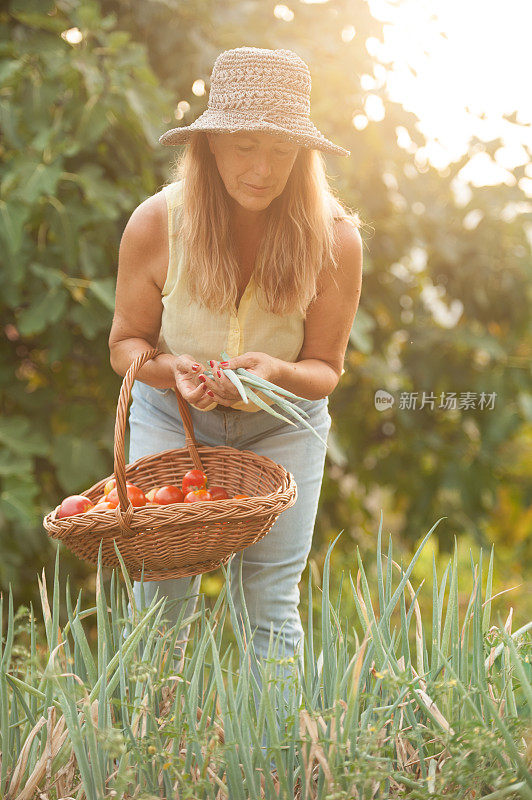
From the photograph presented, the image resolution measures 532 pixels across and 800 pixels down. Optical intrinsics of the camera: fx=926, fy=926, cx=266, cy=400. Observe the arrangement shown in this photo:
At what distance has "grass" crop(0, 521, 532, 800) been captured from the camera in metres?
1.35

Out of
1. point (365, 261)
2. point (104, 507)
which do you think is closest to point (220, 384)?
point (104, 507)

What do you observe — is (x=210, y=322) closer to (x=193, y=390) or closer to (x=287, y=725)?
(x=193, y=390)

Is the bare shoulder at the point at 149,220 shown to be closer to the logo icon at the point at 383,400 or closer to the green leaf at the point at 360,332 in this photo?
the green leaf at the point at 360,332

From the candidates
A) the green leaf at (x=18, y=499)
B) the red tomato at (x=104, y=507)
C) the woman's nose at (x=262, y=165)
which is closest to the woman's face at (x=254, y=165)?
the woman's nose at (x=262, y=165)

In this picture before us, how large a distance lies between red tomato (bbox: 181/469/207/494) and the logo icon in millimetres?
1543

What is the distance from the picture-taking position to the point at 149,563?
1.63 meters

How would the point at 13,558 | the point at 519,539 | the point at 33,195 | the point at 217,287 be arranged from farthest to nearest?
the point at 519,539 → the point at 13,558 → the point at 33,195 → the point at 217,287

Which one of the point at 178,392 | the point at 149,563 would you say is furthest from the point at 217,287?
the point at 149,563

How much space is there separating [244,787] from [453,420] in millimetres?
2311

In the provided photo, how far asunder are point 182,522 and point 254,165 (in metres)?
0.63

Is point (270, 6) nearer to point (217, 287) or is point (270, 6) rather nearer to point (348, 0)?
point (348, 0)

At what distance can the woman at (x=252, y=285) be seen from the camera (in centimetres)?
162

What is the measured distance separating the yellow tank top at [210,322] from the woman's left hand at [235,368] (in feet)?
0.35

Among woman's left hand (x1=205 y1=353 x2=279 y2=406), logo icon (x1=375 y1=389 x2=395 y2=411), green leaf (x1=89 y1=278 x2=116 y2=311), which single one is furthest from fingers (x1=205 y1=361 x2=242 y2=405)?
logo icon (x1=375 y1=389 x2=395 y2=411)
